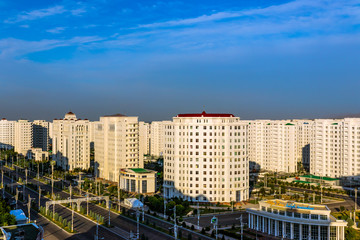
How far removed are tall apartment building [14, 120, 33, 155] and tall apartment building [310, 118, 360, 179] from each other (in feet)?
458

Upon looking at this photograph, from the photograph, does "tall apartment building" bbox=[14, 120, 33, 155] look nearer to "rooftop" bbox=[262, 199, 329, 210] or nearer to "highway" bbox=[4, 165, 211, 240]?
"highway" bbox=[4, 165, 211, 240]

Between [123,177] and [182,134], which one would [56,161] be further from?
[182,134]

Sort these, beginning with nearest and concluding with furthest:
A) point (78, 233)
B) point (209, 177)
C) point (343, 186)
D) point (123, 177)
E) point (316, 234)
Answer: point (316, 234)
point (78, 233)
point (209, 177)
point (123, 177)
point (343, 186)

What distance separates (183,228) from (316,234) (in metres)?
22.4

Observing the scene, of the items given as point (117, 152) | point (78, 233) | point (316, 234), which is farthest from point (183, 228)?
point (117, 152)

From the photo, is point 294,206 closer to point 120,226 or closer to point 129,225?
point 129,225

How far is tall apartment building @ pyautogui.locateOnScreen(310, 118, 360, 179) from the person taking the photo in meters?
113

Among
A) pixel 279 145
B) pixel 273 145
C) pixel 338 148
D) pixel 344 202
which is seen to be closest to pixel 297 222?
pixel 344 202

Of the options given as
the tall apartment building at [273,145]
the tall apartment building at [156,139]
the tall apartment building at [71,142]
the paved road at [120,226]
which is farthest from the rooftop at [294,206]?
the tall apartment building at [156,139]

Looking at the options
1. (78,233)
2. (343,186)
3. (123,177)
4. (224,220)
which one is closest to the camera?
(78,233)

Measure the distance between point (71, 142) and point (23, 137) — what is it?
63693mm

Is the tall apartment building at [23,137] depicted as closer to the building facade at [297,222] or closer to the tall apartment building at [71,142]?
the tall apartment building at [71,142]

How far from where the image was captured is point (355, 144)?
369 ft

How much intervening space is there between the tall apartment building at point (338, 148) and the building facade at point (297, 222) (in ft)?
191
